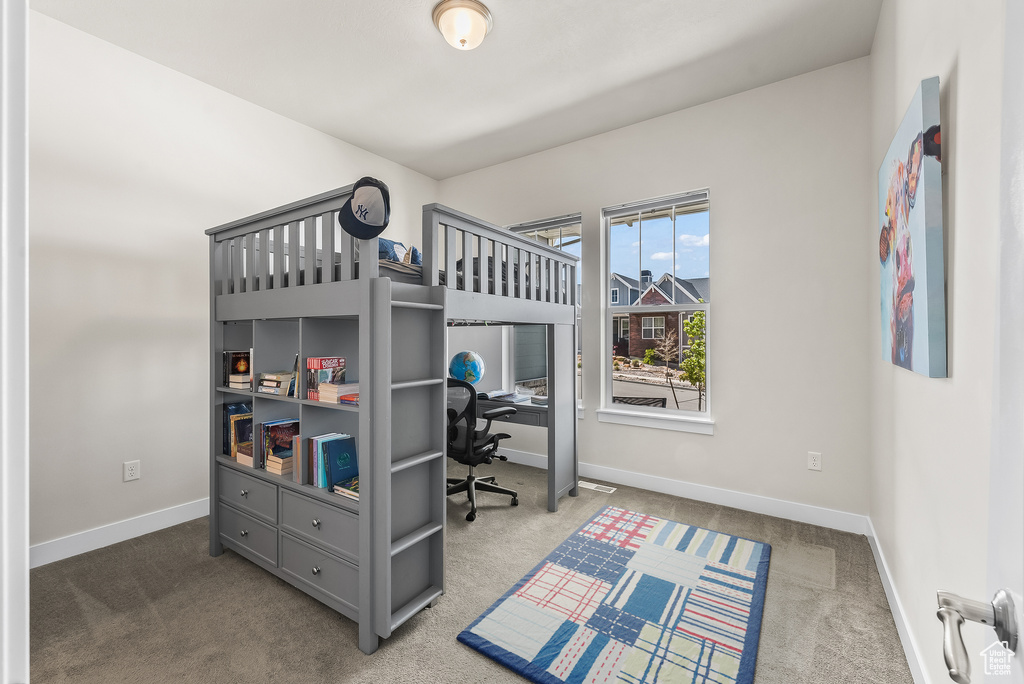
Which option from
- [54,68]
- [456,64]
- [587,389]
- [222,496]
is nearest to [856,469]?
[587,389]

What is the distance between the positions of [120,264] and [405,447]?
2.16 meters

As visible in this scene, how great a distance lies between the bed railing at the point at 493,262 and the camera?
2010 millimetres

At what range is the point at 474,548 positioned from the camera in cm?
250

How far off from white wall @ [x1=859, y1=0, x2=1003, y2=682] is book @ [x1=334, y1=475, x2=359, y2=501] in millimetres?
1836

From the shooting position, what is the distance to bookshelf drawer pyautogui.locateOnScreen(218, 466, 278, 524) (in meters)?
2.16

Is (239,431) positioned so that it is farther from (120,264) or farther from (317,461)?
(120,264)

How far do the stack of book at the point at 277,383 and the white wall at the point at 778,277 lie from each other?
2.42 metres

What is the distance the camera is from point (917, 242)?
4.67 feet

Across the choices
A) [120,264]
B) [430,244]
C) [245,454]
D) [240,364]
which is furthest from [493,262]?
[120,264]

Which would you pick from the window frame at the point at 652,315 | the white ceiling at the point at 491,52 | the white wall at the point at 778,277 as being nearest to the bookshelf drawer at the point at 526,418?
the window frame at the point at 652,315

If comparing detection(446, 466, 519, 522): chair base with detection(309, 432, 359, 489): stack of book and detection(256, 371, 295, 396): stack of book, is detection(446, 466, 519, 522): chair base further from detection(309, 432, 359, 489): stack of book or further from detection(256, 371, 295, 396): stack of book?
detection(256, 371, 295, 396): stack of book

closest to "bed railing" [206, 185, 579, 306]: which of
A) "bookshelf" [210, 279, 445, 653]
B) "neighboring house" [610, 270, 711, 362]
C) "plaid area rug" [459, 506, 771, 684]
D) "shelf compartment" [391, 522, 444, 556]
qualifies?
"bookshelf" [210, 279, 445, 653]

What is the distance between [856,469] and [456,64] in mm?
3409

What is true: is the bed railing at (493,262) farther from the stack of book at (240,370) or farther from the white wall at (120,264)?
the white wall at (120,264)
